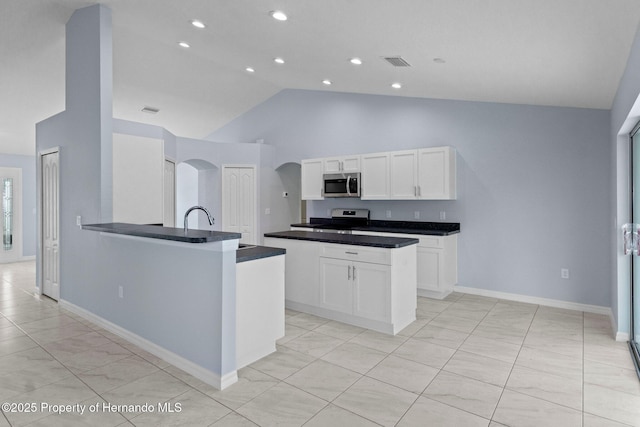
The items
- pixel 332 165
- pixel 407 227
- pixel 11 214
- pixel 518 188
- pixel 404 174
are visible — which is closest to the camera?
pixel 518 188

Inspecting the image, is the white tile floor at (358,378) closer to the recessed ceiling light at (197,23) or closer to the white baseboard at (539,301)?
the white baseboard at (539,301)

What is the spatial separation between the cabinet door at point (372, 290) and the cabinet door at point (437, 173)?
1.98 metres

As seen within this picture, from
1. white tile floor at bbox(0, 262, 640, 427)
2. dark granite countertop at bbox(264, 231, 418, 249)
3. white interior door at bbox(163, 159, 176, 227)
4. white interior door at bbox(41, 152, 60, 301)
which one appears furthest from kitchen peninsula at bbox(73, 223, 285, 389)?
white interior door at bbox(163, 159, 176, 227)

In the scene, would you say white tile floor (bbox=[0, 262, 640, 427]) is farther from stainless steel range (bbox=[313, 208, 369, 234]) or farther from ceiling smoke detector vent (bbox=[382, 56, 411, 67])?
ceiling smoke detector vent (bbox=[382, 56, 411, 67])

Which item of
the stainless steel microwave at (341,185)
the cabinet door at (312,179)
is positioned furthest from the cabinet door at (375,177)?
the cabinet door at (312,179)

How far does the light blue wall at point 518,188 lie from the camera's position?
412 centimetres

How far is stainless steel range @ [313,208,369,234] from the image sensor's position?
590 cm

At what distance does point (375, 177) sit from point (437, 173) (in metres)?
1.01

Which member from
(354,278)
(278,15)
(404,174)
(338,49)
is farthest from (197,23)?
(404,174)

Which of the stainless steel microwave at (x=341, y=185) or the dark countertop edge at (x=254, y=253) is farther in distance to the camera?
the stainless steel microwave at (x=341, y=185)

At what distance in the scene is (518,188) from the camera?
460 cm

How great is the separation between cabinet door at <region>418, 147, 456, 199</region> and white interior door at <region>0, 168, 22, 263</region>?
327 inches

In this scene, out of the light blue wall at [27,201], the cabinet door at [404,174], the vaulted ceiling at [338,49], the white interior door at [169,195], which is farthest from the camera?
the light blue wall at [27,201]

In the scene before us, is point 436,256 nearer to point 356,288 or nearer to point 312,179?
point 356,288
